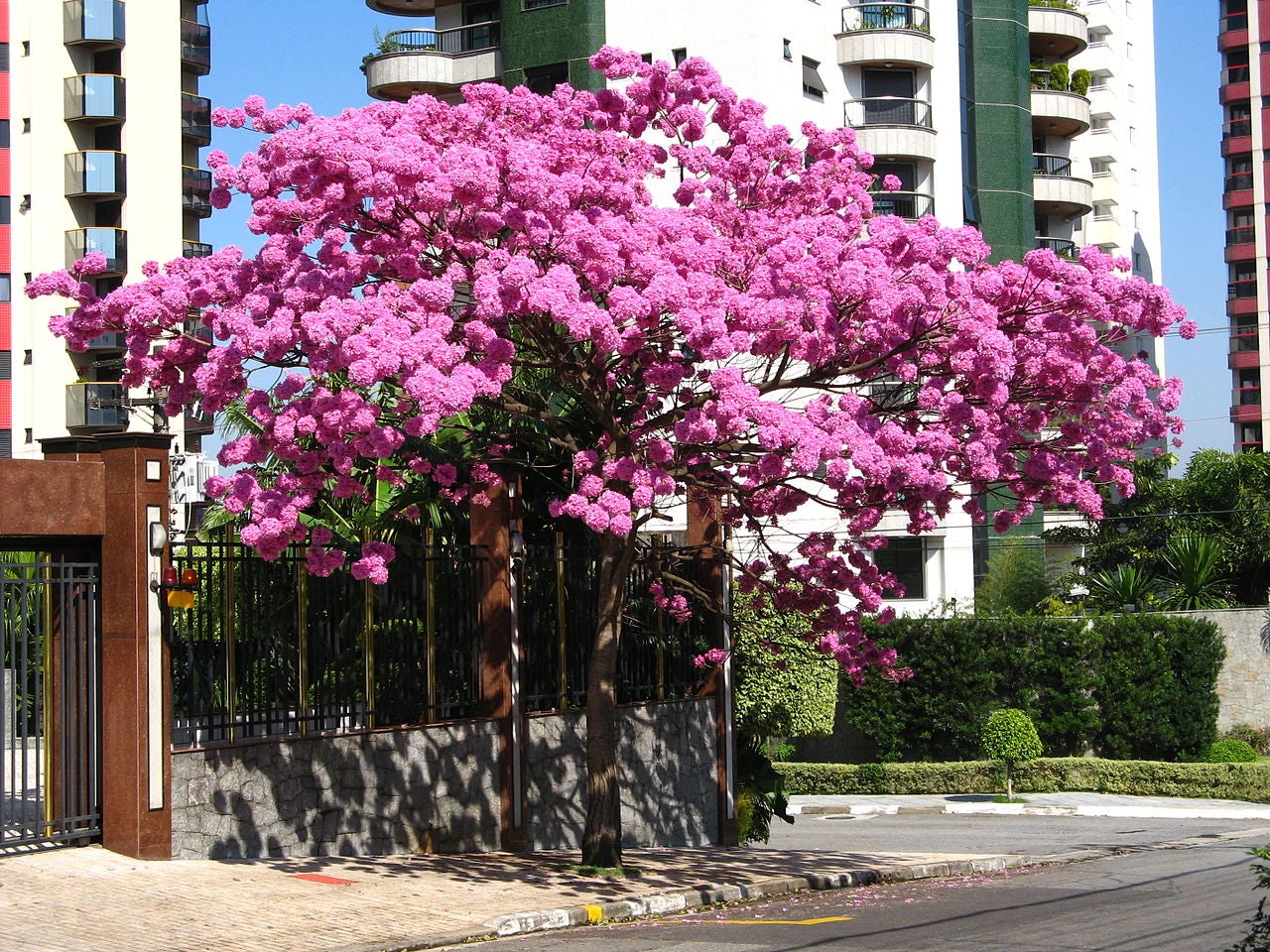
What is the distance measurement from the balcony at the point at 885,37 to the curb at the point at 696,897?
28.6 meters

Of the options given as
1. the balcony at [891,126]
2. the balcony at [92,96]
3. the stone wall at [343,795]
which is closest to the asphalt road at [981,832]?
the stone wall at [343,795]

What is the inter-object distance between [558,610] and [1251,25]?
68.5m

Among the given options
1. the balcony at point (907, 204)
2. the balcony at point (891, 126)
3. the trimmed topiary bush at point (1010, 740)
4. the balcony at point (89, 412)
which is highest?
the balcony at point (891, 126)

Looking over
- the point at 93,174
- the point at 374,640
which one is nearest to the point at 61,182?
the point at 93,174

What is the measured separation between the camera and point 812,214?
15.7 meters

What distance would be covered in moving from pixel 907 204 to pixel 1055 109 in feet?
34.3

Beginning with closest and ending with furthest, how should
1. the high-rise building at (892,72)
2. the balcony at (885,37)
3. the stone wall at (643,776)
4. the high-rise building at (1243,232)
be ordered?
1. the stone wall at (643,776)
2. the high-rise building at (892,72)
3. the balcony at (885,37)
4. the high-rise building at (1243,232)

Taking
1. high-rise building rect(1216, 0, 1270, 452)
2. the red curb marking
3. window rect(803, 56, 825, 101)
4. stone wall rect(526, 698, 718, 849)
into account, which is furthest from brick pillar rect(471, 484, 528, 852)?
high-rise building rect(1216, 0, 1270, 452)

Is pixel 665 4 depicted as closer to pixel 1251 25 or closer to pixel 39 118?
pixel 39 118

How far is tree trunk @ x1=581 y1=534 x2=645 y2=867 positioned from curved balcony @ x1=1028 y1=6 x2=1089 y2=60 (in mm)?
42063

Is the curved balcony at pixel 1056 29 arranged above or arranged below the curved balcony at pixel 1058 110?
above

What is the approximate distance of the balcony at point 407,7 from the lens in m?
48.5

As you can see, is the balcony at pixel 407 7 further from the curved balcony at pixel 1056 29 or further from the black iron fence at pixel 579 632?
the black iron fence at pixel 579 632

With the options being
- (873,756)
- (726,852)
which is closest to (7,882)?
(726,852)
